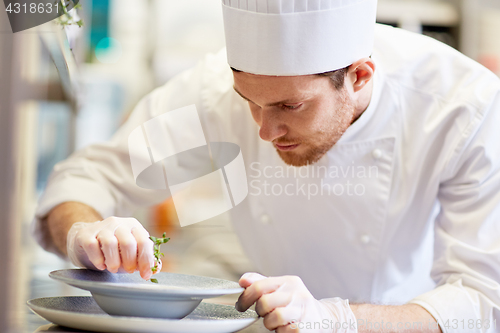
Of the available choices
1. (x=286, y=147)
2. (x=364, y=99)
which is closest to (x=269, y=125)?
(x=286, y=147)

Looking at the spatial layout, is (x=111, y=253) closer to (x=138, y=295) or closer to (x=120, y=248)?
(x=120, y=248)

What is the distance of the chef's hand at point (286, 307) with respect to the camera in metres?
0.79

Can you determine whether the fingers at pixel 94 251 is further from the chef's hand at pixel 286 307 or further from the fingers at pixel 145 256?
the chef's hand at pixel 286 307

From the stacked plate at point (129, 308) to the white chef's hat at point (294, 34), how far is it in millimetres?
502

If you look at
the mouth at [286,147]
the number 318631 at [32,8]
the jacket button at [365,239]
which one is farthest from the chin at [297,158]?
the number 318631 at [32,8]

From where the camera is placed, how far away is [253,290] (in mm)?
806

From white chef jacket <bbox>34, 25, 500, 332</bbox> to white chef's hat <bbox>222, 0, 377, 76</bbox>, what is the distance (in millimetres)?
231

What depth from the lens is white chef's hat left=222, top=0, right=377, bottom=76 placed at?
1.04 meters

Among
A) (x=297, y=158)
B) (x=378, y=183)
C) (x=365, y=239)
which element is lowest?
(x=365, y=239)

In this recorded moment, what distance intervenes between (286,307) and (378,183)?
613 millimetres

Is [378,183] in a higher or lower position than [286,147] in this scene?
lower

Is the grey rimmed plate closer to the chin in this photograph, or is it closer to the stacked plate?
the stacked plate

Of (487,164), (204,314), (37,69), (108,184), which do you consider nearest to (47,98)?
(37,69)

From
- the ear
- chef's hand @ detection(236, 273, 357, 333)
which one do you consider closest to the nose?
the ear
